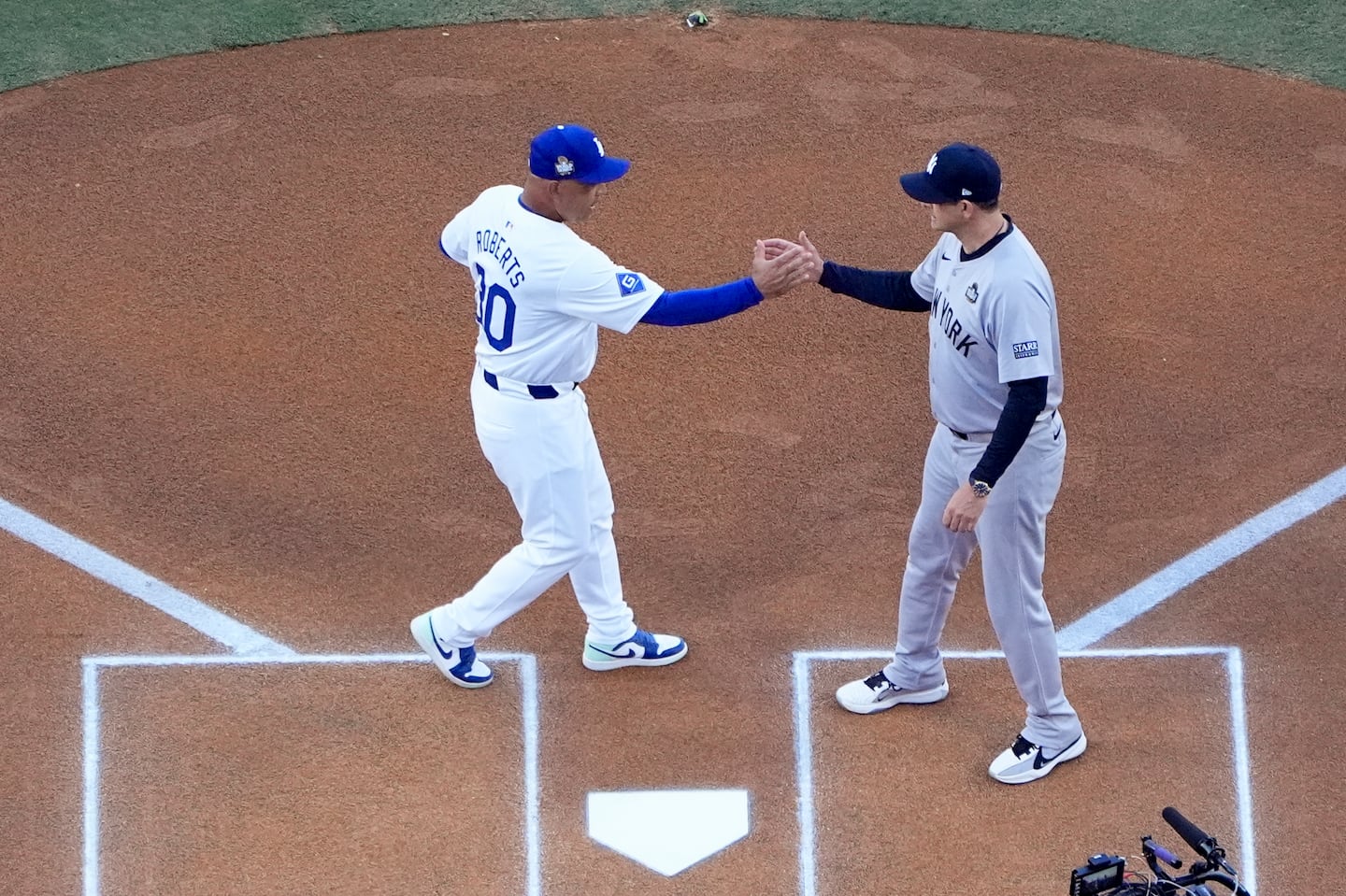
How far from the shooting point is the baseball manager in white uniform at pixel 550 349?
4.52 metres

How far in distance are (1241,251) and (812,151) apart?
1984 millimetres

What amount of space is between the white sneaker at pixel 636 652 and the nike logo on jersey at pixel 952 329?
60.4 inches

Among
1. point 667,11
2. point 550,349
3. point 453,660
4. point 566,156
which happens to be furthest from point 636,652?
point 667,11

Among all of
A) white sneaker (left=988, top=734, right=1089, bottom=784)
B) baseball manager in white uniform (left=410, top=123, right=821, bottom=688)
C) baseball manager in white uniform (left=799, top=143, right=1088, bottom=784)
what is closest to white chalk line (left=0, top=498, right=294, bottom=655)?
baseball manager in white uniform (left=410, top=123, right=821, bottom=688)

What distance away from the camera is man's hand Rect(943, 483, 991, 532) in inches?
170

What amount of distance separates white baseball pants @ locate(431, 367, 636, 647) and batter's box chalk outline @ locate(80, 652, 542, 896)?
0.91ft

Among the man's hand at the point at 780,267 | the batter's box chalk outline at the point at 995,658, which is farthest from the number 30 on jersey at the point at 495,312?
the batter's box chalk outline at the point at 995,658

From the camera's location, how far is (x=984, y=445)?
4.49 metres

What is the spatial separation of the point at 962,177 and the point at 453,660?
7.45 ft

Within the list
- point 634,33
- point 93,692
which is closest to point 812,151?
point 634,33

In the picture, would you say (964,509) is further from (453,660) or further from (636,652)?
(453,660)

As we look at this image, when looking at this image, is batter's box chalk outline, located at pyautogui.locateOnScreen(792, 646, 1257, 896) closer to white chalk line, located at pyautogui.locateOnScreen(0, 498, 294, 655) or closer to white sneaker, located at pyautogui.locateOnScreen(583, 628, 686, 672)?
white sneaker, located at pyautogui.locateOnScreen(583, 628, 686, 672)

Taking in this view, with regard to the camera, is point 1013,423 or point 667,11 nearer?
point 1013,423

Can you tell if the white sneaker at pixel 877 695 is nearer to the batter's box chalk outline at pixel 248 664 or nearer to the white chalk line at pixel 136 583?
the batter's box chalk outline at pixel 248 664
